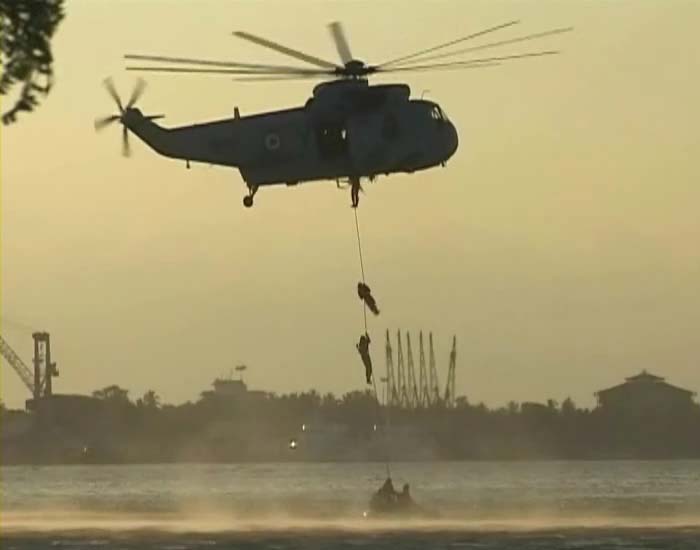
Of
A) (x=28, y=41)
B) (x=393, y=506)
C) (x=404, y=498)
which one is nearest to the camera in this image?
(x=28, y=41)

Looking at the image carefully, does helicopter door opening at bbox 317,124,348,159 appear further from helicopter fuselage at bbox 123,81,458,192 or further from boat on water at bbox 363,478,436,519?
boat on water at bbox 363,478,436,519

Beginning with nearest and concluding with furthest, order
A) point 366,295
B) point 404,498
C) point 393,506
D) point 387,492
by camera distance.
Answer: point 366,295 → point 387,492 → point 404,498 → point 393,506

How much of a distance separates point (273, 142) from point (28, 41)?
23.1 m

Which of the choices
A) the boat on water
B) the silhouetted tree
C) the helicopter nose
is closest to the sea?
the boat on water

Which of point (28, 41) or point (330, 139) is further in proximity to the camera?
point (330, 139)

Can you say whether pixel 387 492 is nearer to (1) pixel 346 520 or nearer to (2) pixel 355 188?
(1) pixel 346 520

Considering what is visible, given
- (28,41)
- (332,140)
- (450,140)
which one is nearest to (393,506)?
(450,140)

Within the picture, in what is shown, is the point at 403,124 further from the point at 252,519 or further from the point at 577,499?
the point at 577,499

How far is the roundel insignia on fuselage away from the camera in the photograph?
41625 mm

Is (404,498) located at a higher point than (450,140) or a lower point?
lower

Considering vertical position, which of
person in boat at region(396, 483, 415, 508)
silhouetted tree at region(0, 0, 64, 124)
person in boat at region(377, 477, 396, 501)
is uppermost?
person in boat at region(377, 477, 396, 501)

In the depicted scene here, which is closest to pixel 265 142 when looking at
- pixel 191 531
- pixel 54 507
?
pixel 191 531

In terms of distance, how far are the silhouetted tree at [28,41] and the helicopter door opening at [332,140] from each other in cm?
2300

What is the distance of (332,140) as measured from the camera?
137ft
